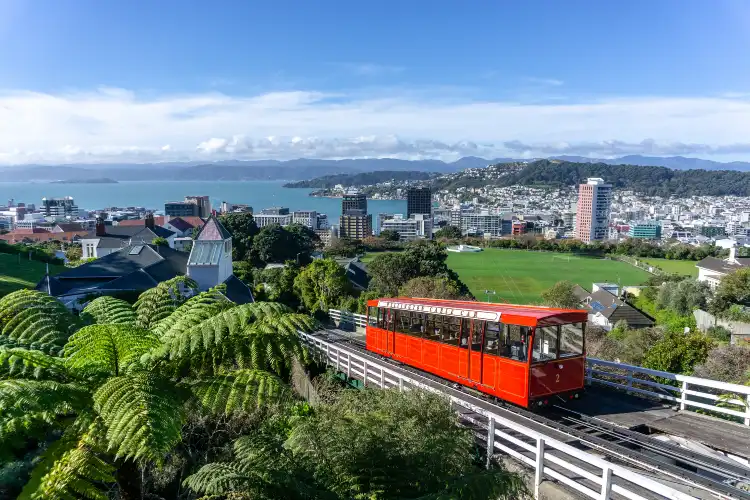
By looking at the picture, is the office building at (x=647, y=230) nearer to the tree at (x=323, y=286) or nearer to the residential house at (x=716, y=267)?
the residential house at (x=716, y=267)

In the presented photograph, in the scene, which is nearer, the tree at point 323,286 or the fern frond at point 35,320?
the fern frond at point 35,320

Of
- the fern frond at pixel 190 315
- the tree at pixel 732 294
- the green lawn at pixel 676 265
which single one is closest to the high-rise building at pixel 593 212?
the green lawn at pixel 676 265

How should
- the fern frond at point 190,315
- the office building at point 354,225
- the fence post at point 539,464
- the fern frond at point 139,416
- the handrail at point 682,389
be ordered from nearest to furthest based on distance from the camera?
the fern frond at point 139,416
the fern frond at point 190,315
the fence post at point 539,464
the handrail at point 682,389
the office building at point 354,225

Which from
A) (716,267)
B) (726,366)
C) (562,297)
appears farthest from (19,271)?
(716,267)

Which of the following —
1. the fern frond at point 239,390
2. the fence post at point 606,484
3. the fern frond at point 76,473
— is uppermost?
the fern frond at point 239,390

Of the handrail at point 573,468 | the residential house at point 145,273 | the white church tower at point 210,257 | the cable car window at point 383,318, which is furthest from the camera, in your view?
the white church tower at point 210,257

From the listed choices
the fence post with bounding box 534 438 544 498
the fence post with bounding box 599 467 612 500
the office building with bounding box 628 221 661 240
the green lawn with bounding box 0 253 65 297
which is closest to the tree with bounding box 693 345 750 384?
the fence post with bounding box 534 438 544 498

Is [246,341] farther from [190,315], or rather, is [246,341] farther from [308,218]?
[308,218]

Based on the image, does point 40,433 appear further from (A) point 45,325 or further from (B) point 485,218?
(B) point 485,218
